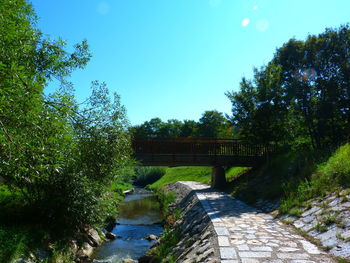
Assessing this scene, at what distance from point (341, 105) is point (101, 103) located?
48.3 feet

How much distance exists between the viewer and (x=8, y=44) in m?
4.92

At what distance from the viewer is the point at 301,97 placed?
52.8 feet

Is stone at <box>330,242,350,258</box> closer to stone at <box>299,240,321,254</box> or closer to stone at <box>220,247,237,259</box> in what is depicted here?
stone at <box>299,240,321,254</box>

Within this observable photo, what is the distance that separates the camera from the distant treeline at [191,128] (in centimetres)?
5159

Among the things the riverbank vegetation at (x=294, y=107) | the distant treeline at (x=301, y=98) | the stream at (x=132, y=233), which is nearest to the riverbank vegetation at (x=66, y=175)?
the stream at (x=132, y=233)

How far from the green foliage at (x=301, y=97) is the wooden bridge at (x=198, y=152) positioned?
1891 mm

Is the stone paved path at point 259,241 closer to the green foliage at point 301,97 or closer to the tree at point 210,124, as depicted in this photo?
the green foliage at point 301,97

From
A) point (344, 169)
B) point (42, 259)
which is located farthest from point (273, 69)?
point (42, 259)

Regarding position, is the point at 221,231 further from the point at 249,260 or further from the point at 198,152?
the point at 198,152

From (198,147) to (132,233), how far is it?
7.06 metres

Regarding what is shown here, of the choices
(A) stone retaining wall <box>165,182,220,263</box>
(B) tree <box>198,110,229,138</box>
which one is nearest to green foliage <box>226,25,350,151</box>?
(A) stone retaining wall <box>165,182,220,263</box>

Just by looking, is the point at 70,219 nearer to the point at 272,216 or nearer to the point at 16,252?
the point at 16,252

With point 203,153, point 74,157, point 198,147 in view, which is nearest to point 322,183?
point 74,157

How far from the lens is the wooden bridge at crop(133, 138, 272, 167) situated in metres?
16.9
